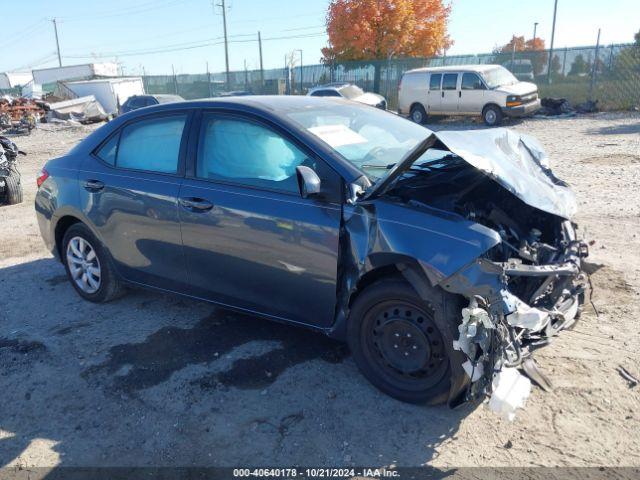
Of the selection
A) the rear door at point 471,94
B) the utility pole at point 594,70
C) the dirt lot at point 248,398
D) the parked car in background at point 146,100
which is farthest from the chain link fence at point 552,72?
the dirt lot at point 248,398

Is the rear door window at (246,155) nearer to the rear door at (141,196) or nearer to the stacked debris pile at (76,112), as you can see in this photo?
the rear door at (141,196)

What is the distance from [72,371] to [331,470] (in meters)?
2.09

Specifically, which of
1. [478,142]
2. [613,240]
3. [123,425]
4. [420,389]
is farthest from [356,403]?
[613,240]

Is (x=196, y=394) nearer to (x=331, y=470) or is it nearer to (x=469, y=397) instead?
(x=331, y=470)

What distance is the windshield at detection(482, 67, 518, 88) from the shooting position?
1903 centimetres

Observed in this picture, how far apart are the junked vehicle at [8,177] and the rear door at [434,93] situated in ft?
49.8

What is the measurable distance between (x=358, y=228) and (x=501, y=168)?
2.94 feet

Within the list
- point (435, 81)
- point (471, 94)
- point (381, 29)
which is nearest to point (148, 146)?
point (471, 94)

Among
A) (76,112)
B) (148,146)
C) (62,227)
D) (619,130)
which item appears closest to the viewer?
(148,146)

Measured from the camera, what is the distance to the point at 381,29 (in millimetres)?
→ 32531

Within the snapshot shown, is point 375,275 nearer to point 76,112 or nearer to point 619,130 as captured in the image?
point 619,130

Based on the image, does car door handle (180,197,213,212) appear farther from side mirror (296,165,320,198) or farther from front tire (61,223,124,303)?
front tire (61,223,124,303)

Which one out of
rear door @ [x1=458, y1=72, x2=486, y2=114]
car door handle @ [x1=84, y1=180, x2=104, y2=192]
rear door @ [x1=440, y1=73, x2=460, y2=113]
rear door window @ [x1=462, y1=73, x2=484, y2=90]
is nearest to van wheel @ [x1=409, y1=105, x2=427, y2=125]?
rear door @ [x1=440, y1=73, x2=460, y2=113]

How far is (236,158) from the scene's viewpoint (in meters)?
3.82
